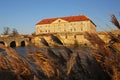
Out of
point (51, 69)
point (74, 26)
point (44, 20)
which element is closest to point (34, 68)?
point (51, 69)

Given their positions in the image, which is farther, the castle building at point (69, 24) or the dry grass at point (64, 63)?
the castle building at point (69, 24)

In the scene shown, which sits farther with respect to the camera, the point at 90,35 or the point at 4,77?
the point at 4,77

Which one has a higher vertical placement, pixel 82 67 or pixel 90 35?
pixel 90 35

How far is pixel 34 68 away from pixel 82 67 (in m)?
0.77

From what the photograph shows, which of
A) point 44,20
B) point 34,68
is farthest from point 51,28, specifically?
point 34,68

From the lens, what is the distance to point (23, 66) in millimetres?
3143

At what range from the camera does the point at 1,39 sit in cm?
6600

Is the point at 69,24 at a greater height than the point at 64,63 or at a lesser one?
greater

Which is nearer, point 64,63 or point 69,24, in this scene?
point 64,63

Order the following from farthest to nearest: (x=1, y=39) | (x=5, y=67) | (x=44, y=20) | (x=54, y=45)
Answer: (x=44, y=20), (x=1, y=39), (x=5, y=67), (x=54, y=45)

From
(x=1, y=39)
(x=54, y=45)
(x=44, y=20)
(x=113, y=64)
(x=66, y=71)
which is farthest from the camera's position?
(x=44, y=20)

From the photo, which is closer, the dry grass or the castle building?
the dry grass

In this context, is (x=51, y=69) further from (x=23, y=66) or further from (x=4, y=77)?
(x=4, y=77)

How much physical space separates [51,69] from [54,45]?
0.43 meters
